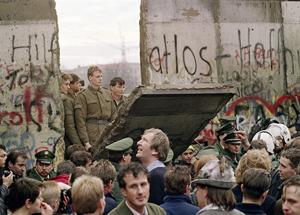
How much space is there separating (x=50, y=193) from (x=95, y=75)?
20.4 feet

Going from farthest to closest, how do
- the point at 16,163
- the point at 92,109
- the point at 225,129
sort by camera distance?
the point at 92,109, the point at 225,129, the point at 16,163

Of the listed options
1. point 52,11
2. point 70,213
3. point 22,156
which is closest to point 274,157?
point 22,156

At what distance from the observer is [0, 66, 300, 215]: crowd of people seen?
703 cm

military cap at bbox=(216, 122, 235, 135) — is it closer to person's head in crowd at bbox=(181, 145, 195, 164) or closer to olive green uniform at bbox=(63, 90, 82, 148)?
person's head in crowd at bbox=(181, 145, 195, 164)

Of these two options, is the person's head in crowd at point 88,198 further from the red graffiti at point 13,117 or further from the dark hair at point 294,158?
the red graffiti at point 13,117

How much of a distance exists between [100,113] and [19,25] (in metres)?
2.05

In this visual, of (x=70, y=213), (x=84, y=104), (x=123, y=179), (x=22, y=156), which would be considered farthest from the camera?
Result: (x=84, y=104)

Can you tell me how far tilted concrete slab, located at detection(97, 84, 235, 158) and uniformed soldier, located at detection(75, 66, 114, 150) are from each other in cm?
143

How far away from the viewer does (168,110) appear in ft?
40.3

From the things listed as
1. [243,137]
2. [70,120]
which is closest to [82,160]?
[243,137]

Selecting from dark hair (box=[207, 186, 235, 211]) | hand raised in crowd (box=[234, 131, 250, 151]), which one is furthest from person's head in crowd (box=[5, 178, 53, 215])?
hand raised in crowd (box=[234, 131, 250, 151])

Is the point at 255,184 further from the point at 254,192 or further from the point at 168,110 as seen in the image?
the point at 168,110

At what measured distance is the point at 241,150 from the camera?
12062 mm

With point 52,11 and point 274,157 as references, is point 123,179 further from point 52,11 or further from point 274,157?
point 52,11
